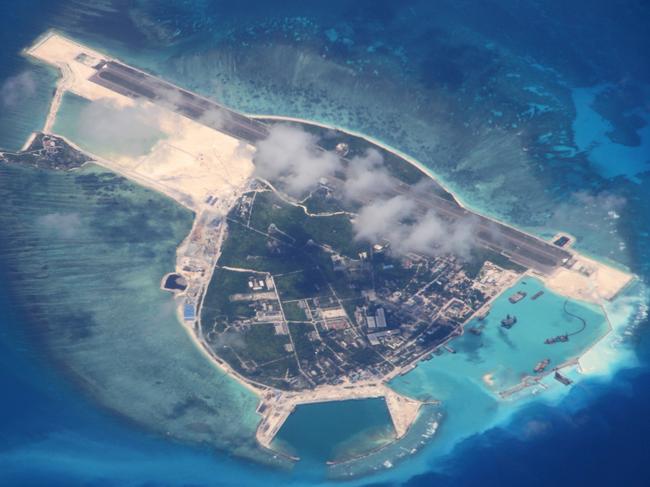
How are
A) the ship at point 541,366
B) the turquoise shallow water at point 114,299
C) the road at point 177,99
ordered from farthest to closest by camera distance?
1. the road at point 177,99
2. the ship at point 541,366
3. the turquoise shallow water at point 114,299

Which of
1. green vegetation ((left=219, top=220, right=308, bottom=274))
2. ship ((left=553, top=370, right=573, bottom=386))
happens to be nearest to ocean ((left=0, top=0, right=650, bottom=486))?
ship ((left=553, top=370, right=573, bottom=386))

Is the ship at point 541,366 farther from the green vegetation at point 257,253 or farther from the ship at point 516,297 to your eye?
the green vegetation at point 257,253

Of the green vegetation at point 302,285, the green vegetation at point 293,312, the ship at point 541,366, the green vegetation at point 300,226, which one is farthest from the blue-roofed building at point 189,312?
the ship at point 541,366

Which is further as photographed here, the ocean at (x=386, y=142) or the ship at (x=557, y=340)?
the ship at (x=557, y=340)

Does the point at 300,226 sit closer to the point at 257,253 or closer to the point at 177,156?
the point at 257,253

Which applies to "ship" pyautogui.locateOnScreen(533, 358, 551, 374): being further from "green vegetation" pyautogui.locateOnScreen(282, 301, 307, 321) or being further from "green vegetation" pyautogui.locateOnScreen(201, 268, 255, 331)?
"green vegetation" pyautogui.locateOnScreen(201, 268, 255, 331)

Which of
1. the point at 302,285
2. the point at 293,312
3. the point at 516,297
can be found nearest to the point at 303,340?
the point at 293,312
